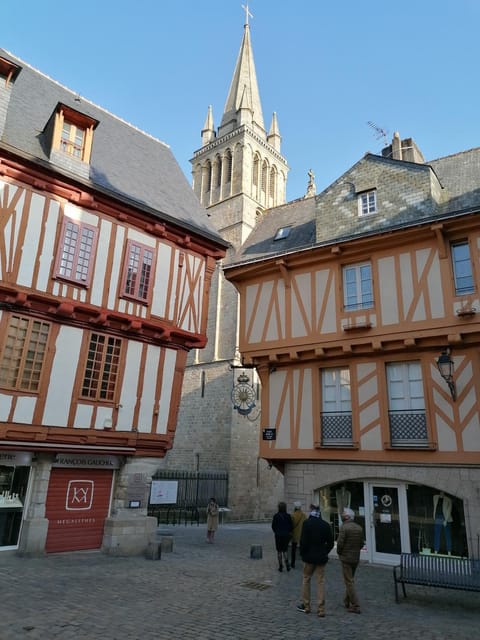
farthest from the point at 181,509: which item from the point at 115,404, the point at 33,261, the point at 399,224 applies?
the point at 399,224

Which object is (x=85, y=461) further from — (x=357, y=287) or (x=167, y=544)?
(x=357, y=287)

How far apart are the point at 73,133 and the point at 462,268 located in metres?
9.42

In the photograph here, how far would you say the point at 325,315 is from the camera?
452 inches

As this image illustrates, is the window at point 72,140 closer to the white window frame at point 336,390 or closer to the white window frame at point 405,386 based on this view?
the white window frame at point 336,390

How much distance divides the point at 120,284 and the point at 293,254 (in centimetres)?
446

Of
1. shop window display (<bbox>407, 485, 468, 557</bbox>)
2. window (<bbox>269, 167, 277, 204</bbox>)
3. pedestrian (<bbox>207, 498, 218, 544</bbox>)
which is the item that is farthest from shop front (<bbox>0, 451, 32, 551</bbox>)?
window (<bbox>269, 167, 277, 204</bbox>)

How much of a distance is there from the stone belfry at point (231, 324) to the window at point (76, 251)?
14157mm

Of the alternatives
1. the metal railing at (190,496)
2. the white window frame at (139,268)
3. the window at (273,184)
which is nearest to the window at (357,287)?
the white window frame at (139,268)

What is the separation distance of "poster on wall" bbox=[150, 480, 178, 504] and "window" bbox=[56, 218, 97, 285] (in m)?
7.85

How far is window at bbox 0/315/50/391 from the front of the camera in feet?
30.3

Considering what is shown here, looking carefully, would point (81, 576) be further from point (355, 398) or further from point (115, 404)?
point (355, 398)

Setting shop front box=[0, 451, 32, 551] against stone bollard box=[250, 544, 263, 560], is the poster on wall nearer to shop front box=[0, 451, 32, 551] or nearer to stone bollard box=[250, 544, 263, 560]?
stone bollard box=[250, 544, 263, 560]

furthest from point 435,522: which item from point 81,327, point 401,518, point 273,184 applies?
point 273,184

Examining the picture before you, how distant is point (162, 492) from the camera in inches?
595
